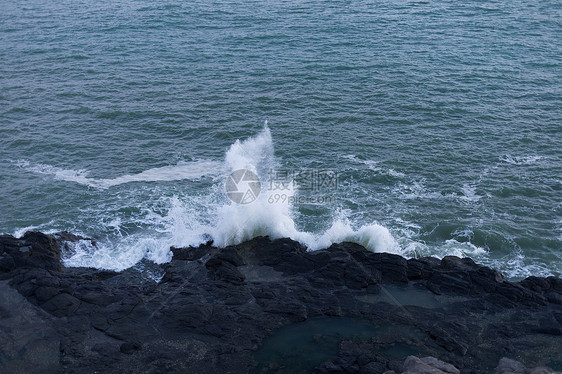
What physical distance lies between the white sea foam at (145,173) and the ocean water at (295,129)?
0.14 m

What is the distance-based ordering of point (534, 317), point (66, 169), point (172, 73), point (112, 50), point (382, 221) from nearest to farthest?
1. point (534, 317)
2. point (382, 221)
3. point (66, 169)
4. point (172, 73)
5. point (112, 50)

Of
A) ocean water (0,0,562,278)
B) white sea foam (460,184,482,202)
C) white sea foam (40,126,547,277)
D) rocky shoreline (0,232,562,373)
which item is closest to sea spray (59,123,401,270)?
white sea foam (40,126,547,277)

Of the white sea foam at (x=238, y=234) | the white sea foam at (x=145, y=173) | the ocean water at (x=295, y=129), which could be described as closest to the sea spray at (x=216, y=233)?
the white sea foam at (x=238, y=234)

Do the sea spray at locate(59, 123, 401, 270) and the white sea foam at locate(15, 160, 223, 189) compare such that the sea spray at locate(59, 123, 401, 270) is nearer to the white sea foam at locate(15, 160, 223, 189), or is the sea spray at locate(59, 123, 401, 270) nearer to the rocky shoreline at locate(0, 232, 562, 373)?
the rocky shoreline at locate(0, 232, 562, 373)

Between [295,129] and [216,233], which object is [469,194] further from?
[216,233]

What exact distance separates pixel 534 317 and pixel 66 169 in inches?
1148

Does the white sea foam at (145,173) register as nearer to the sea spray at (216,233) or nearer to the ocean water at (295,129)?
the ocean water at (295,129)

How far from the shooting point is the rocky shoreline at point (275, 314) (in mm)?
21531

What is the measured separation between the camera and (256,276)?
86.4 feet

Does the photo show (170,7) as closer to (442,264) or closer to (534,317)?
(442,264)

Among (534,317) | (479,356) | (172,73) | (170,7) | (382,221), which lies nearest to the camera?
(479,356)

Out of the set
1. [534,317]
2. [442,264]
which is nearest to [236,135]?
[442,264]

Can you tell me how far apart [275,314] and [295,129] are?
1945cm

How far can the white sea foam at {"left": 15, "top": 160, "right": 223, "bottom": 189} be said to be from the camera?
3584cm
